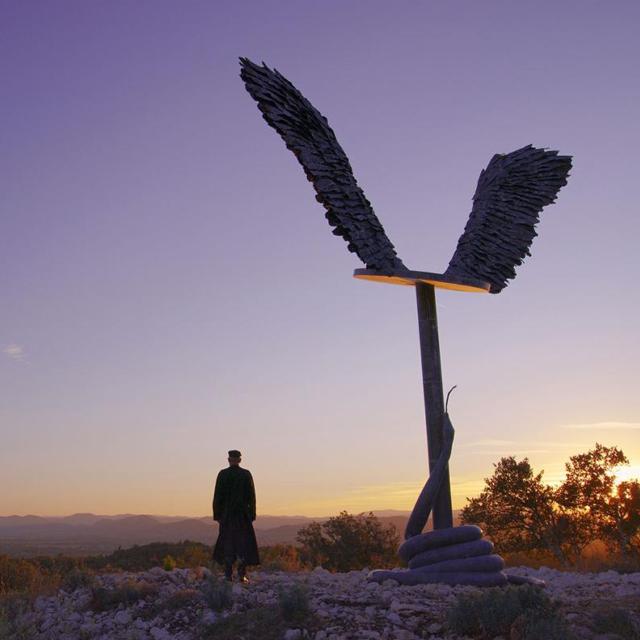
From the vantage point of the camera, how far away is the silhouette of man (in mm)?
11875

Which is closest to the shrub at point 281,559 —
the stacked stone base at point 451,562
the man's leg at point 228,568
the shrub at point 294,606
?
the man's leg at point 228,568

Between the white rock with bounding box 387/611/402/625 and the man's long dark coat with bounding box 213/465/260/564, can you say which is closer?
the white rock with bounding box 387/611/402/625

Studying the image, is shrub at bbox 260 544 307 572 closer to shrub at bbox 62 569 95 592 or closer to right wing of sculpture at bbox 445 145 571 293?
shrub at bbox 62 569 95 592

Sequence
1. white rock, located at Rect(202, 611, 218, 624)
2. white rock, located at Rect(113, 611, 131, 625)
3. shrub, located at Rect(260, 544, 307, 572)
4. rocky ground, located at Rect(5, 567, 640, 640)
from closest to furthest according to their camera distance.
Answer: rocky ground, located at Rect(5, 567, 640, 640) → white rock, located at Rect(202, 611, 218, 624) → white rock, located at Rect(113, 611, 131, 625) → shrub, located at Rect(260, 544, 307, 572)

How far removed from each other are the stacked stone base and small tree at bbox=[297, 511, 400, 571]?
8.44m

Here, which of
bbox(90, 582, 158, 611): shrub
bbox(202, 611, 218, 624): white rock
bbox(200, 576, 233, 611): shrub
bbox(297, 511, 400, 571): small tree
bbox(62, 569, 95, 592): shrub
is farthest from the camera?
bbox(297, 511, 400, 571): small tree

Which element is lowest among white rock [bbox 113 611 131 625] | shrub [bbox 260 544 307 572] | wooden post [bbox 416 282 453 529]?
white rock [bbox 113 611 131 625]

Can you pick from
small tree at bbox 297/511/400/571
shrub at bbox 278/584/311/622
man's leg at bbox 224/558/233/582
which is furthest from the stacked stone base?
small tree at bbox 297/511/400/571

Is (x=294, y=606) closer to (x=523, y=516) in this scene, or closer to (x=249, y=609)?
(x=249, y=609)

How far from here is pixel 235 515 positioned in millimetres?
12055

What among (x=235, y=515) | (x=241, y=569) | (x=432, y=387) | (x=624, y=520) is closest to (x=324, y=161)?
(x=432, y=387)

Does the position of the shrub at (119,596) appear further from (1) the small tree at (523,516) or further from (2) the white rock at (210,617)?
(1) the small tree at (523,516)

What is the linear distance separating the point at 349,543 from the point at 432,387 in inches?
373

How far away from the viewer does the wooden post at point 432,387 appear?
42.5 feet
